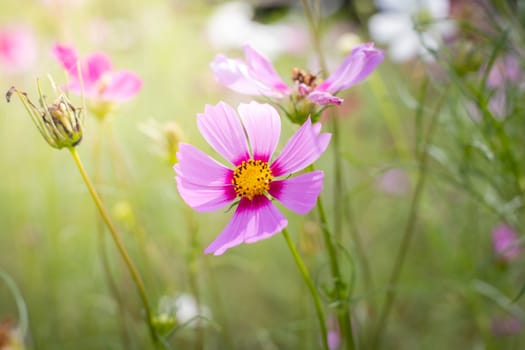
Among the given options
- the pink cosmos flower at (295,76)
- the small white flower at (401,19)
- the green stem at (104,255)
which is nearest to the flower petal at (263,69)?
the pink cosmos flower at (295,76)

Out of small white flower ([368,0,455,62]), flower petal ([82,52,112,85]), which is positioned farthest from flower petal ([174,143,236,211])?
small white flower ([368,0,455,62])

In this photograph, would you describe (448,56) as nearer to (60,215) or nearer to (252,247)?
(252,247)

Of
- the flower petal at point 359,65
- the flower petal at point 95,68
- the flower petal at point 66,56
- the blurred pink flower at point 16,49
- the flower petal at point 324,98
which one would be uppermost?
the blurred pink flower at point 16,49

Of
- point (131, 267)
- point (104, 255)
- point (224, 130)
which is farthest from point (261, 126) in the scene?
point (104, 255)

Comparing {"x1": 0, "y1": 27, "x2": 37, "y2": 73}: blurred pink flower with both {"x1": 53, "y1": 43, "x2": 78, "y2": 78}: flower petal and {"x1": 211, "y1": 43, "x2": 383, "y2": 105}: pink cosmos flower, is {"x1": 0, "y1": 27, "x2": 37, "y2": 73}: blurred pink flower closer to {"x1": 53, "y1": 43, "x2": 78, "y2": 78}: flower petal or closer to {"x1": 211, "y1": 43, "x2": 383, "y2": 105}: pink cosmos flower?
{"x1": 53, "y1": 43, "x2": 78, "y2": 78}: flower petal

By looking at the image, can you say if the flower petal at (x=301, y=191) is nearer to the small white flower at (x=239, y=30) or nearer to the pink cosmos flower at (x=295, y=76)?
the pink cosmos flower at (x=295, y=76)

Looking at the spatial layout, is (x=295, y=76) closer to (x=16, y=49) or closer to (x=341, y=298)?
(x=341, y=298)
